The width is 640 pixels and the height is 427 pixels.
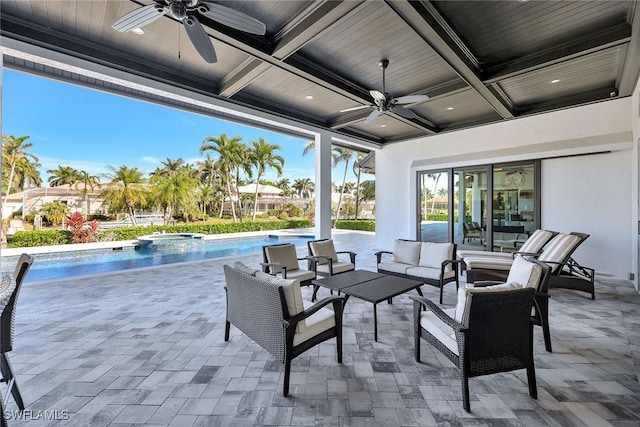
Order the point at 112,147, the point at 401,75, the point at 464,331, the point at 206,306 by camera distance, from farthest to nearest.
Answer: the point at 112,147 → the point at 401,75 → the point at 206,306 → the point at 464,331

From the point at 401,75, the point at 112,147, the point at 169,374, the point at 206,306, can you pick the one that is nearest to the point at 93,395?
the point at 169,374

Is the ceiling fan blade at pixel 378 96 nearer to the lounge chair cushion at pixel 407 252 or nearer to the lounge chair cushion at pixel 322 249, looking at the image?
the lounge chair cushion at pixel 407 252

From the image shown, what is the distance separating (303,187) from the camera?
2792 centimetres

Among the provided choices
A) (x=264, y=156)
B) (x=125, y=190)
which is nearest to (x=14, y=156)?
(x=125, y=190)

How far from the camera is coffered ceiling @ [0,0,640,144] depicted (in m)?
3.18

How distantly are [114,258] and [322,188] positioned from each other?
710 centimetres

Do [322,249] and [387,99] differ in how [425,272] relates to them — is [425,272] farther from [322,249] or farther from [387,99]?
[387,99]

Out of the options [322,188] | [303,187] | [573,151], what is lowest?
[322,188]

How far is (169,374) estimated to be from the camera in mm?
2361

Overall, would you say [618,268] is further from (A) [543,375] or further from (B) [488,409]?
(B) [488,409]

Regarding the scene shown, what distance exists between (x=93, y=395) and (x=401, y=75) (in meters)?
5.57

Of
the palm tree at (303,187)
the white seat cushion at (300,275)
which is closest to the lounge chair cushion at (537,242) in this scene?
the white seat cushion at (300,275)

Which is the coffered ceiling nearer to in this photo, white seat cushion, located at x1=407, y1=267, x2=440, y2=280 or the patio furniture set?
the patio furniture set

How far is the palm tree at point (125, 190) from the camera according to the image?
15.2 meters
